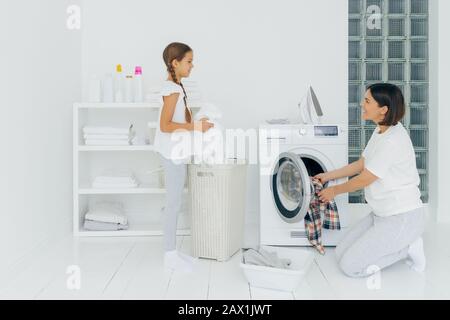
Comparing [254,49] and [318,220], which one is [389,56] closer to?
[254,49]

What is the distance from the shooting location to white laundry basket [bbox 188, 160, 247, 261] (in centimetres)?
269

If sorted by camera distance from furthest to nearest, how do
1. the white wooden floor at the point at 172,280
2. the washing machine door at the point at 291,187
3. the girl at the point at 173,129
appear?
the washing machine door at the point at 291,187, the girl at the point at 173,129, the white wooden floor at the point at 172,280

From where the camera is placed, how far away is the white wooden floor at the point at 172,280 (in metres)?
2.11

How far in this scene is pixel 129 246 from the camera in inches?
120

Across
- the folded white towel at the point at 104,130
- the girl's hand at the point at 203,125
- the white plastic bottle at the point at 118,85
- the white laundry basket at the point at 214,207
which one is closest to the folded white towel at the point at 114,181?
the folded white towel at the point at 104,130

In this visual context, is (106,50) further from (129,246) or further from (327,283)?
(327,283)

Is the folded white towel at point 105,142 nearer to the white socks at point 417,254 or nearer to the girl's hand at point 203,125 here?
the girl's hand at point 203,125

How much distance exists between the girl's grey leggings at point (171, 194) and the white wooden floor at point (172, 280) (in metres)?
0.17

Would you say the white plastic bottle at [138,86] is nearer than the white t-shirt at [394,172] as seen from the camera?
No

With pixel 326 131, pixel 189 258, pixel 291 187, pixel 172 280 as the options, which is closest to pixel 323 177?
pixel 291 187

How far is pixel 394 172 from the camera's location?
2381mm

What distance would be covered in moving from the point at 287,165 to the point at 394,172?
0.69 meters
